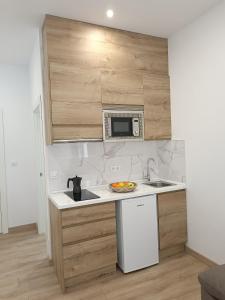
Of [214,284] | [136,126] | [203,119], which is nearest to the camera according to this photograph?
[214,284]

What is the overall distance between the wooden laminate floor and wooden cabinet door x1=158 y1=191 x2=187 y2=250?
23 centimetres

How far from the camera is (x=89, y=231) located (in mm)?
2365

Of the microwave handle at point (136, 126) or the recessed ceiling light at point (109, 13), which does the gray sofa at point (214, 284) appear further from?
the recessed ceiling light at point (109, 13)

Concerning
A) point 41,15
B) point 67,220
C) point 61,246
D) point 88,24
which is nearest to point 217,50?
point 88,24

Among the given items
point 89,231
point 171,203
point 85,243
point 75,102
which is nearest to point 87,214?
point 89,231

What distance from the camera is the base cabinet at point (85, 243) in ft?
7.45

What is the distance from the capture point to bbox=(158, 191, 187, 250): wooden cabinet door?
2.79 m

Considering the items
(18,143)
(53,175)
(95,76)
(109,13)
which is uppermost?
(109,13)

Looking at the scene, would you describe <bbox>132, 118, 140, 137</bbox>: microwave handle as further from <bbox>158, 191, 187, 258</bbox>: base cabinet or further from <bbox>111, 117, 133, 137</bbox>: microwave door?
<bbox>158, 191, 187, 258</bbox>: base cabinet

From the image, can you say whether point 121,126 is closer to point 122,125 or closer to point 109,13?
point 122,125

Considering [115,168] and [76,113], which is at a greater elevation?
[76,113]

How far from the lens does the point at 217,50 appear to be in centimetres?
245

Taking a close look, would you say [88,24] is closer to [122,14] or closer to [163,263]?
[122,14]

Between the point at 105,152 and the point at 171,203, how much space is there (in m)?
1.06
